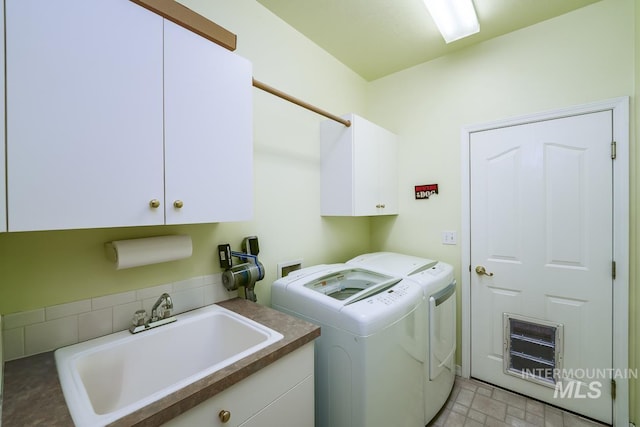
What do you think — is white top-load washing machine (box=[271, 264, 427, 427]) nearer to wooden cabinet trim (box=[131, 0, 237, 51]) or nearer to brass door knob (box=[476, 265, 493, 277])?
brass door knob (box=[476, 265, 493, 277])

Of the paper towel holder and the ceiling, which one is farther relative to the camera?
the ceiling

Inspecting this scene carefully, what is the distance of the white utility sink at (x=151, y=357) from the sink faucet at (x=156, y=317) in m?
0.03

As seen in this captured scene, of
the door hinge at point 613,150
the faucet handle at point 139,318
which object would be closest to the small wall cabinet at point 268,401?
the faucet handle at point 139,318

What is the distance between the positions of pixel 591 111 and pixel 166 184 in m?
2.54

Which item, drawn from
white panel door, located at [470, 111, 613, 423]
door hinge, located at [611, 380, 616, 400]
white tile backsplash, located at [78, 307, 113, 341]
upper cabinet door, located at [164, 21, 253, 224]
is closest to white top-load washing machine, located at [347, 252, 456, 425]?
white panel door, located at [470, 111, 613, 423]

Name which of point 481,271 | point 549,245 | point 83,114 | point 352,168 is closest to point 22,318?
point 83,114

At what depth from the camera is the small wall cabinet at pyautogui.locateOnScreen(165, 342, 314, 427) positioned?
2.71ft

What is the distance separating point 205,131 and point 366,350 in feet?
3.91

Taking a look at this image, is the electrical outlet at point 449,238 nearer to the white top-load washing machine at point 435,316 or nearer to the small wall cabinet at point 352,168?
the white top-load washing machine at point 435,316

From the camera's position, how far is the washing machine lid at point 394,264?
185 centimetres

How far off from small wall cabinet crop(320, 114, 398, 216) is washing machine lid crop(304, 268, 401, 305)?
452 millimetres

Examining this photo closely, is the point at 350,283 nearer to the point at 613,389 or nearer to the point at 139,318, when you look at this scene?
the point at 139,318

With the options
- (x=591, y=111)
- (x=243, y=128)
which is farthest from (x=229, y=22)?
(x=591, y=111)

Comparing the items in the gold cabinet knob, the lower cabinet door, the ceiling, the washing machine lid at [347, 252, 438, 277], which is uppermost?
the ceiling
